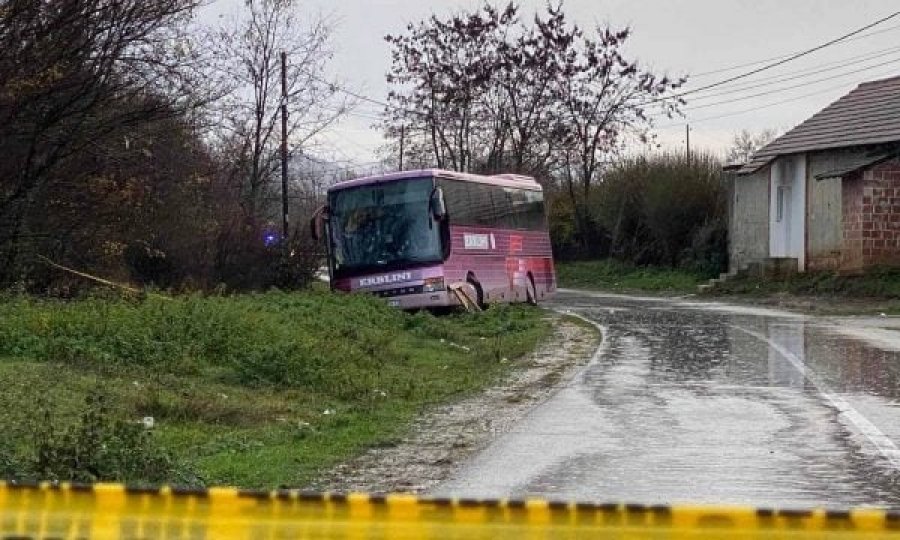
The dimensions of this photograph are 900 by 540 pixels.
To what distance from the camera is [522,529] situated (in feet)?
9.67

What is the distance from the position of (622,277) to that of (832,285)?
1650 centimetres

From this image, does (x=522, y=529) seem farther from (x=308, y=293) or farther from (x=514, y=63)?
(x=514, y=63)

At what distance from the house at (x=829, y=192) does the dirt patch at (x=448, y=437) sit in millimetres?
21241

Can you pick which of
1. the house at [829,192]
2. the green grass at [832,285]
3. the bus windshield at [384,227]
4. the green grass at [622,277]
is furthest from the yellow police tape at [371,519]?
the green grass at [622,277]

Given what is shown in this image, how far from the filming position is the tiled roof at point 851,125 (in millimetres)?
36672

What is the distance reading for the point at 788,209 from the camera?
40656mm

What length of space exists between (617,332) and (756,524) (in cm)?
2080

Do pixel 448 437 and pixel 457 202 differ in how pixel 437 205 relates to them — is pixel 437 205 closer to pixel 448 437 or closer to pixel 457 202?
pixel 457 202

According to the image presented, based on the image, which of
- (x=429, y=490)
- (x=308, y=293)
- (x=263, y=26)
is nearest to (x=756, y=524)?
(x=429, y=490)

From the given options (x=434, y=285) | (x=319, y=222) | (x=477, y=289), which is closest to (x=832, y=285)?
(x=477, y=289)

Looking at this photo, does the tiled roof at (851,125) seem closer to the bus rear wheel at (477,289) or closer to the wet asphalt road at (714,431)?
the bus rear wheel at (477,289)

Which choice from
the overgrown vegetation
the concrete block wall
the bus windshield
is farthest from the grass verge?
the bus windshield

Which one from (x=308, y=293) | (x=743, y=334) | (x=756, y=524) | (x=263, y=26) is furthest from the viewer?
(x=263, y=26)

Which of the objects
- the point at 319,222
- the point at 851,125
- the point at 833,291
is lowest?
the point at 833,291
